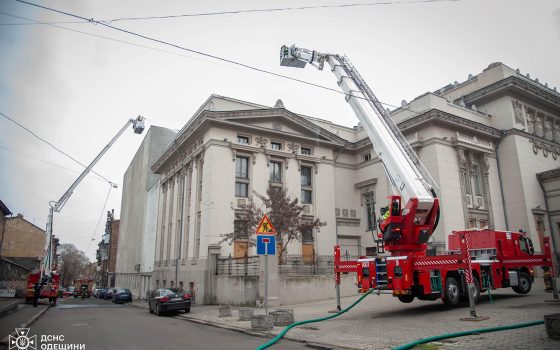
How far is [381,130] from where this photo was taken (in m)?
16.8

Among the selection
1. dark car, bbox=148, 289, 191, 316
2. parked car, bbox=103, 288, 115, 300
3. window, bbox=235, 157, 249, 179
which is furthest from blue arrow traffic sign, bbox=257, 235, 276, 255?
parked car, bbox=103, 288, 115, 300

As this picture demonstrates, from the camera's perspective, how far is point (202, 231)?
97.7 feet

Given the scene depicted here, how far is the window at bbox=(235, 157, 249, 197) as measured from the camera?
31281 millimetres

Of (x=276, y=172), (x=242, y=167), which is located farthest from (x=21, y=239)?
(x=276, y=172)

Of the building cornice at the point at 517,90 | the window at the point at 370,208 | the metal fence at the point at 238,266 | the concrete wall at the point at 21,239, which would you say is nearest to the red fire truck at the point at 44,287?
the metal fence at the point at 238,266

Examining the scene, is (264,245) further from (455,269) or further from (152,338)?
(455,269)

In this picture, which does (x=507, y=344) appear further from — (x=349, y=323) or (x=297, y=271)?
(x=297, y=271)

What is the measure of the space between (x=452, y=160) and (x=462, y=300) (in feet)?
59.7

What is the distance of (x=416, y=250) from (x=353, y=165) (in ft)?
82.8

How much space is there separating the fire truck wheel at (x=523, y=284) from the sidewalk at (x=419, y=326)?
45 cm

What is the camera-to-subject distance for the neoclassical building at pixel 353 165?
29.7 metres

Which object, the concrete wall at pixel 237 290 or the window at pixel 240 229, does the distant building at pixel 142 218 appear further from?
the concrete wall at pixel 237 290

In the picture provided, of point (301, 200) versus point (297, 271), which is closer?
point (297, 271)

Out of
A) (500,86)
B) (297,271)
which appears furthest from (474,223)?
(297,271)
